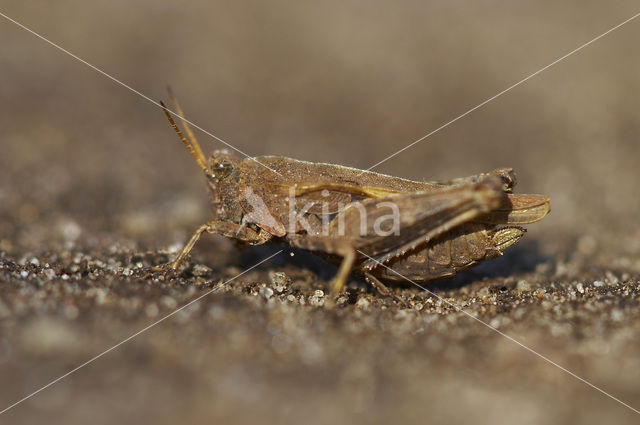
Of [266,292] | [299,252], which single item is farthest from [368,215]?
[299,252]

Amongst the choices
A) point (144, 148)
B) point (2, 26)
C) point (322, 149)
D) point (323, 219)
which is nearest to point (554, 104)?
point (322, 149)

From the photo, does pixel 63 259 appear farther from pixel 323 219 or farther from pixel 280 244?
pixel 323 219

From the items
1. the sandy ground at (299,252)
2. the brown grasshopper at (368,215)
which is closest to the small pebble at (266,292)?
the sandy ground at (299,252)

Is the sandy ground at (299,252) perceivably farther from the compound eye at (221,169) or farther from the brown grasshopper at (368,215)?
the compound eye at (221,169)

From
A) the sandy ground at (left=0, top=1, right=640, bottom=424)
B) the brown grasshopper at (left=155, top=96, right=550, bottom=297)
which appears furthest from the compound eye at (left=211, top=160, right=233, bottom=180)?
the sandy ground at (left=0, top=1, right=640, bottom=424)

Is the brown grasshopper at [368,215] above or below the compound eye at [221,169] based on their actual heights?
below

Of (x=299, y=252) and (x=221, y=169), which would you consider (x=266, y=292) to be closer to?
(x=299, y=252)

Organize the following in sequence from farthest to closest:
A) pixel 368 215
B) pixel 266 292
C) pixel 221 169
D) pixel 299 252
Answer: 1. pixel 299 252
2. pixel 221 169
3. pixel 266 292
4. pixel 368 215
